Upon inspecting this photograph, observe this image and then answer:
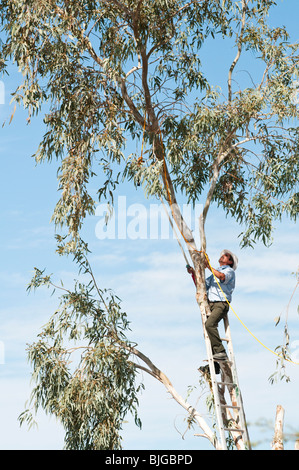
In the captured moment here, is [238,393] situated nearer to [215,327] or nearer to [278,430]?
[215,327]

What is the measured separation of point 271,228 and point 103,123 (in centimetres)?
275

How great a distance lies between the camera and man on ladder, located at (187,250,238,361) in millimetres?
7859

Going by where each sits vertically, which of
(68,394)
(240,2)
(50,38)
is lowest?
(68,394)

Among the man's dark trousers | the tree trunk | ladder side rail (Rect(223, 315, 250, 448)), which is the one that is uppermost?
the man's dark trousers

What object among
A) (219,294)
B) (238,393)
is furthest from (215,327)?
(238,393)

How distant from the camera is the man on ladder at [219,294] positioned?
7.86 meters

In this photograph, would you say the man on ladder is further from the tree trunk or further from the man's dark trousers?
the tree trunk

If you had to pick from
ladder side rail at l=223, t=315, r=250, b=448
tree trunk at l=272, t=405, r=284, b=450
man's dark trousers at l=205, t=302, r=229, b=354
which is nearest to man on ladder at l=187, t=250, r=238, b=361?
man's dark trousers at l=205, t=302, r=229, b=354

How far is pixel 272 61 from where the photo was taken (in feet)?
31.7

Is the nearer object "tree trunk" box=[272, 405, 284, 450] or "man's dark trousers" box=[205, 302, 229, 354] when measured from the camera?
"tree trunk" box=[272, 405, 284, 450]

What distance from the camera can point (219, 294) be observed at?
8.05 meters

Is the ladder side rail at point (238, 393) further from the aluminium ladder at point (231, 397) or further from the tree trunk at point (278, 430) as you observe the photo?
the tree trunk at point (278, 430)
